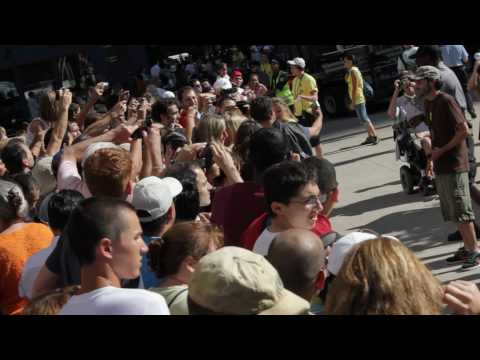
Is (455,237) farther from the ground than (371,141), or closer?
closer

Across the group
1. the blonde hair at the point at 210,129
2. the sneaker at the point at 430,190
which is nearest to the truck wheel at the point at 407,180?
the sneaker at the point at 430,190

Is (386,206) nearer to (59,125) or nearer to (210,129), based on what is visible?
(210,129)

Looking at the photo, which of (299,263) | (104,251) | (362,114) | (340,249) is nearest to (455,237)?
(340,249)

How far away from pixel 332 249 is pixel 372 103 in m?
14.3

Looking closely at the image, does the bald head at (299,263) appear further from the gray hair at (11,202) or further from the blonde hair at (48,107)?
the blonde hair at (48,107)

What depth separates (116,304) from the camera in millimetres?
2701

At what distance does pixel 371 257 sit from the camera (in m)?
2.36

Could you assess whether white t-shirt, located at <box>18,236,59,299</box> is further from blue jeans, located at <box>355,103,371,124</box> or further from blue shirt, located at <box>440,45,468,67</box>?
blue jeans, located at <box>355,103,371,124</box>

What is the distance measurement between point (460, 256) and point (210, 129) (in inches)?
90.8

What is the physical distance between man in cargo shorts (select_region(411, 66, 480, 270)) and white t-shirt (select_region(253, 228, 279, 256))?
9.72 feet

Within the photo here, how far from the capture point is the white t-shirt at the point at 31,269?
3.92 meters

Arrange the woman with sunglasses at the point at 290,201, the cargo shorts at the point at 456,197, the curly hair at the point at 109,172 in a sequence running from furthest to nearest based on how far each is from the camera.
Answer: the cargo shorts at the point at 456,197, the curly hair at the point at 109,172, the woman with sunglasses at the point at 290,201

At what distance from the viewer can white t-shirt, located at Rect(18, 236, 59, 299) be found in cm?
392
